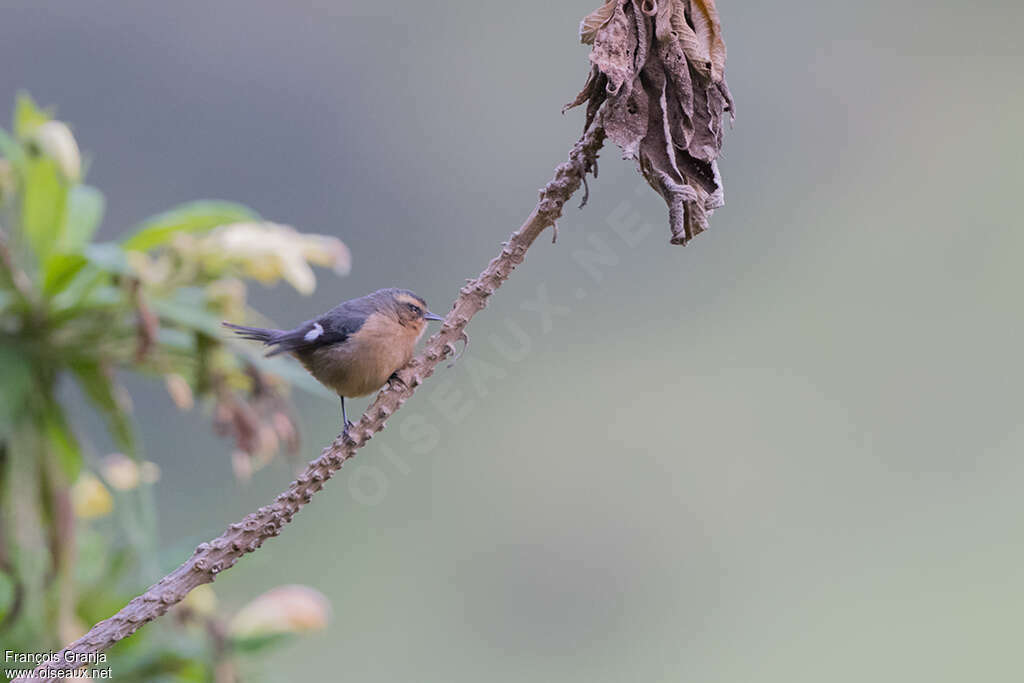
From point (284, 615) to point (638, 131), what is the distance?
1.65 metres

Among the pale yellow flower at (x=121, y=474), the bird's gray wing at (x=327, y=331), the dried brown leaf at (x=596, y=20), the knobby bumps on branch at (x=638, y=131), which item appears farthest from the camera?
the pale yellow flower at (x=121, y=474)

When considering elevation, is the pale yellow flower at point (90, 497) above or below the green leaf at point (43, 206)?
below

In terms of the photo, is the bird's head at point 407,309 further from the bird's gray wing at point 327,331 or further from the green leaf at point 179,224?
the green leaf at point 179,224

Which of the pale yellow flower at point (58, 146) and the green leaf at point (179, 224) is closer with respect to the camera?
the pale yellow flower at point (58, 146)

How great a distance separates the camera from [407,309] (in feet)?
5.40

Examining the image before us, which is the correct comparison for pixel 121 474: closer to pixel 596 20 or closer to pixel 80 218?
pixel 80 218

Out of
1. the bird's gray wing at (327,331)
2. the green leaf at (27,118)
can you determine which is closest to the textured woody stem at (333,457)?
the bird's gray wing at (327,331)

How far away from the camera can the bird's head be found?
1.63 meters

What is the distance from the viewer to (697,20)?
0.94 m

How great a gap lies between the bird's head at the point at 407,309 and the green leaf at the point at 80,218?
934mm

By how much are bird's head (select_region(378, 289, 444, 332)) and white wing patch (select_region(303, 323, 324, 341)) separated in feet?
0.38

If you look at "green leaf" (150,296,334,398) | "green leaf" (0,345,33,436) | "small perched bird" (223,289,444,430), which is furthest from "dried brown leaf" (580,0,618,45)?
"green leaf" (0,345,33,436)

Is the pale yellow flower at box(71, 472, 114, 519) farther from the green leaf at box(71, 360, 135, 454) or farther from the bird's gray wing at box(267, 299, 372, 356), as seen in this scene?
the bird's gray wing at box(267, 299, 372, 356)

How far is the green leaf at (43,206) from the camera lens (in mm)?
2244
